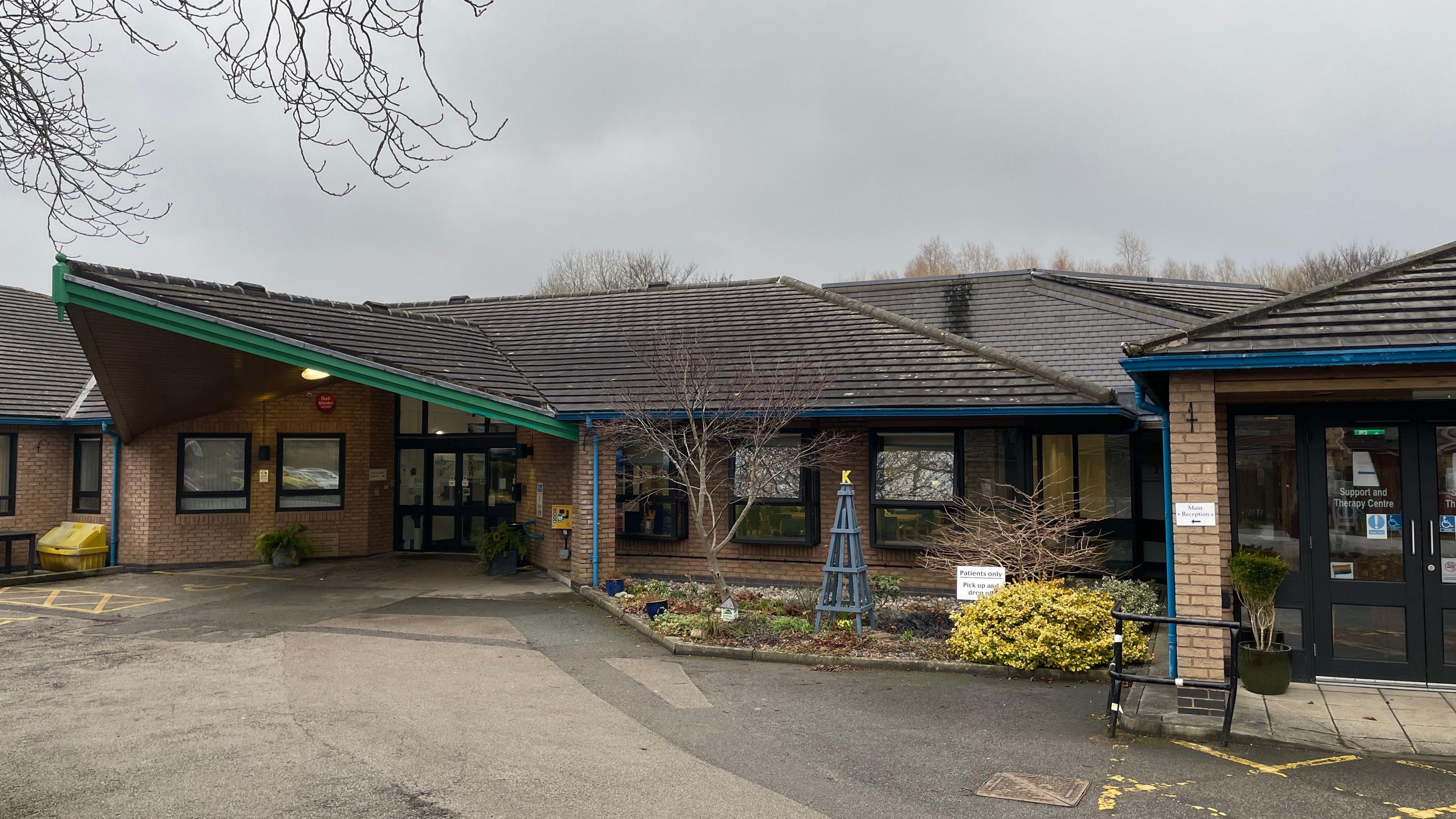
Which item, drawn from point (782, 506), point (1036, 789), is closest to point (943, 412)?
point (782, 506)

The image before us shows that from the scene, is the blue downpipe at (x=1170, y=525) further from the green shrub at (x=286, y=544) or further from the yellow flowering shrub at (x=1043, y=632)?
the green shrub at (x=286, y=544)

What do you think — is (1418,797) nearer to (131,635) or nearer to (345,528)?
(131,635)

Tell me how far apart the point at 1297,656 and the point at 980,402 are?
4972 mm

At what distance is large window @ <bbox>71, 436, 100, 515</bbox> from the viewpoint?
17.3m

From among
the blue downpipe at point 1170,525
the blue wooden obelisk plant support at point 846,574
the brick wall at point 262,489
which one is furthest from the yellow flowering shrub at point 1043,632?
the brick wall at point 262,489

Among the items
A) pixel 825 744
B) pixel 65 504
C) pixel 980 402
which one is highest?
pixel 980 402

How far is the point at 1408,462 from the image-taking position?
7.92m

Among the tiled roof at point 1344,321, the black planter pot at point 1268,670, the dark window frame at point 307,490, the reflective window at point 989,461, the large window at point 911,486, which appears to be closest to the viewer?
the tiled roof at point 1344,321

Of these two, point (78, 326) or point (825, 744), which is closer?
point (825, 744)

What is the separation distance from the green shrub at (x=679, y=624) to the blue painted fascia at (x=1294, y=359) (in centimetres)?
547

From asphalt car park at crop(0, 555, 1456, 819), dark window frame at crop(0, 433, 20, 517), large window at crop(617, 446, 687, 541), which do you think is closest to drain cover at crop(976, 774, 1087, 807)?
asphalt car park at crop(0, 555, 1456, 819)

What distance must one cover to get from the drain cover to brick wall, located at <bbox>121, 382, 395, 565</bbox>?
47.7 feet

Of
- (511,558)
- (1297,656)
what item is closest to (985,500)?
(1297,656)

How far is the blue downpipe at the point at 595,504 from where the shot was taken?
44.6 feet
